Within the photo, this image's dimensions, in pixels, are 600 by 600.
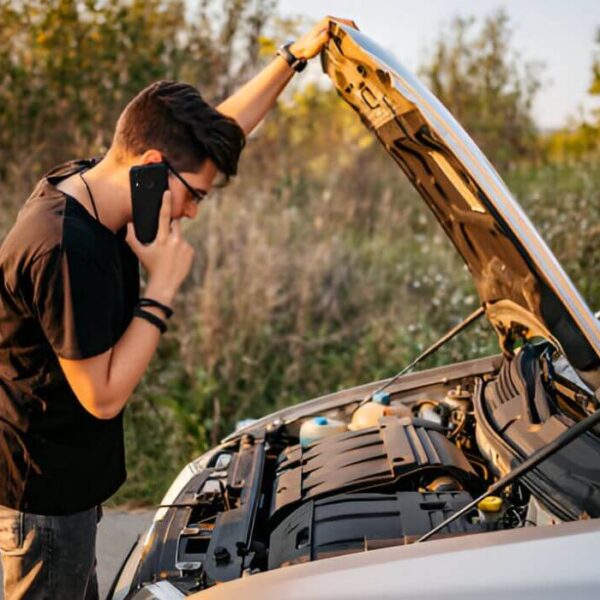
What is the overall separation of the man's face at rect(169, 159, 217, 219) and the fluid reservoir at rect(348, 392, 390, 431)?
1116 millimetres

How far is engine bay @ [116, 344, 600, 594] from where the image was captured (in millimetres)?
2053

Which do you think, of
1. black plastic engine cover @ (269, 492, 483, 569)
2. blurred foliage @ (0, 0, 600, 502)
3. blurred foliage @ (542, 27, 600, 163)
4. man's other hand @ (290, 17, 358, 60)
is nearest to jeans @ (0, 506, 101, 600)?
black plastic engine cover @ (269, 492, 483, 569)

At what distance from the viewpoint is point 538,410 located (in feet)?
7.63

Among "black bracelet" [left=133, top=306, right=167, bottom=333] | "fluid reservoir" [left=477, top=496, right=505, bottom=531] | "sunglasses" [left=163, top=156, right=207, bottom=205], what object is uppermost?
"sunglasses" [left=163, top=156, right=207, bottom=205]

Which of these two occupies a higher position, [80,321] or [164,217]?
[164,217]

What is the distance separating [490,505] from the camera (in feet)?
6.84

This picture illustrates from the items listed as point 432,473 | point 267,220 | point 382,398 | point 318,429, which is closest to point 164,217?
point 432,473

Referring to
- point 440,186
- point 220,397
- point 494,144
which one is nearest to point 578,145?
point 494,144

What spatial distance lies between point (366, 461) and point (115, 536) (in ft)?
7.61

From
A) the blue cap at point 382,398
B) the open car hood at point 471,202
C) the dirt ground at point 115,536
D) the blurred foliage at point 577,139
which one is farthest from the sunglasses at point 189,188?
the blurred foliage at point 577,139

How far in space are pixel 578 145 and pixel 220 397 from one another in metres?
6.33

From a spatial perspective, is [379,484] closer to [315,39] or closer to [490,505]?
[490,505]

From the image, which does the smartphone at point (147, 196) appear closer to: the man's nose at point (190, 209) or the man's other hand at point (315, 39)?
the man's nose at point (190, 209)

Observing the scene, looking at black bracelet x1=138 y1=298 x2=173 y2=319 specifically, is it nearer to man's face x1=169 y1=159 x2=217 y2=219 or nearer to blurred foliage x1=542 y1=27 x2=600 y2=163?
man's face x1=169 y1=159 x2=217 y2=219
